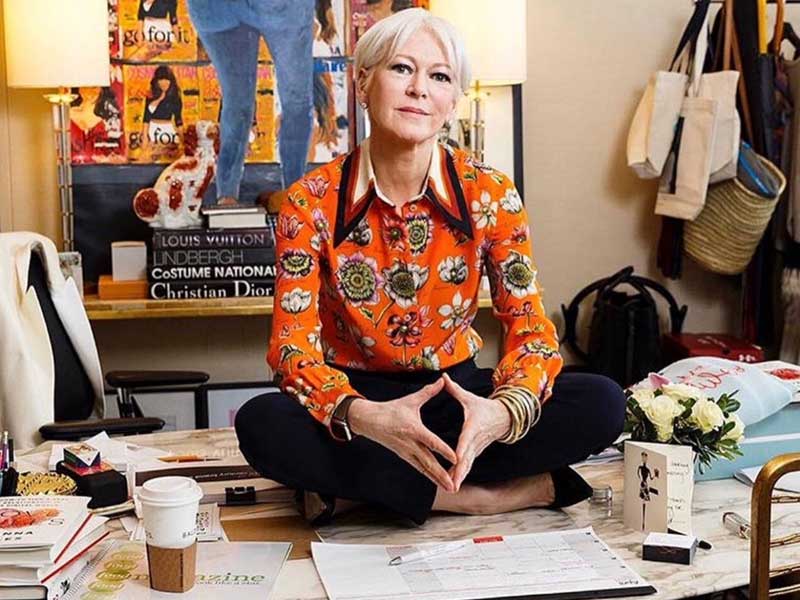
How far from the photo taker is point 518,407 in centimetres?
187

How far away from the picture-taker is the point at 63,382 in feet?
8.41

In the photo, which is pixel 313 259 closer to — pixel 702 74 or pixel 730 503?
pixel 730 503

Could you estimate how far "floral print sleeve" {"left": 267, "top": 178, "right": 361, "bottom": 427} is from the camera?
189cm

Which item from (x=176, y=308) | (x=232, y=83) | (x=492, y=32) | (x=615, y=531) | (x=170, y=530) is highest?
(x=492, y=32)

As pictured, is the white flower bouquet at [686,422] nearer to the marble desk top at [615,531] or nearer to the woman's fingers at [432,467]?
the marble desk top at [615,531]

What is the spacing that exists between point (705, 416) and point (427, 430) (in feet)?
1.55

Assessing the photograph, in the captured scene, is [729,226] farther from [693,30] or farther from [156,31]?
[156,31]

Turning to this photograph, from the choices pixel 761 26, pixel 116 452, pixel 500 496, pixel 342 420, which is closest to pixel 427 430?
pixel 342 420

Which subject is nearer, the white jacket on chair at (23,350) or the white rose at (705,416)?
the white rose at (705,416)

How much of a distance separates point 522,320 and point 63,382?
1.08m

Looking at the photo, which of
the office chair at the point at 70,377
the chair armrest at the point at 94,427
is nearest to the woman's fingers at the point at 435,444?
the chair armrest at the point at 94,427

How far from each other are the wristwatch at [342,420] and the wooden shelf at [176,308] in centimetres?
130

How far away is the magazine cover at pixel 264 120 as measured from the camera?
3.49 metres

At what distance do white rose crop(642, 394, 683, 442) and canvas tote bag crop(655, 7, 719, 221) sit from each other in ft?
5.50
